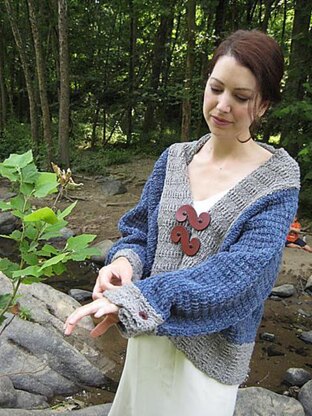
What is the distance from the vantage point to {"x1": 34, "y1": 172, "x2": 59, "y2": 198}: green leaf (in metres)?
1.15

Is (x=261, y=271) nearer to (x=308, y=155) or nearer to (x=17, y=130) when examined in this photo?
(x=308, y=155)

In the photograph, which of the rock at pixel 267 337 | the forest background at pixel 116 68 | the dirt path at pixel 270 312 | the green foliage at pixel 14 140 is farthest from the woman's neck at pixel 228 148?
the green foliage at pixel 14 140

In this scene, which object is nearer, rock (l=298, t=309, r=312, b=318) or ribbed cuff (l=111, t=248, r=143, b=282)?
ribbed cuff (l=111, t=248, r=143, b=282)

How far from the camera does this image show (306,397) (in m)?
3.47

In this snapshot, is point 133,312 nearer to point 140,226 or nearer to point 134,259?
point 134,259

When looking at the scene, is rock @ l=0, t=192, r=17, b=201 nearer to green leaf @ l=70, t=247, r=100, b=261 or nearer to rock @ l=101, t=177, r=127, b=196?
rock @ l=101, t=177, r=127, b=196

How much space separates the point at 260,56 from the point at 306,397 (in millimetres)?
3059

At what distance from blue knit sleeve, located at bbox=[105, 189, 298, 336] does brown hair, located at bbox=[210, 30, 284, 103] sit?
0.26 metres

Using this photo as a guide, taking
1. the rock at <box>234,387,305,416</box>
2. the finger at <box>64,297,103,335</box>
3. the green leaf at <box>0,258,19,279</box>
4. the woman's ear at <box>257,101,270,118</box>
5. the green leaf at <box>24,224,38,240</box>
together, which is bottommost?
the rock at <box>234,387,305,416</box>

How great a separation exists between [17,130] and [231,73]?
1355 centimetres

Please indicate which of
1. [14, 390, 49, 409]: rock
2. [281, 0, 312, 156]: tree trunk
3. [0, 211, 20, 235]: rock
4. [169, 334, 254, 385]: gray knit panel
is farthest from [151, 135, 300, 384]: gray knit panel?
[281, 0, 312, 156]: tree trunk

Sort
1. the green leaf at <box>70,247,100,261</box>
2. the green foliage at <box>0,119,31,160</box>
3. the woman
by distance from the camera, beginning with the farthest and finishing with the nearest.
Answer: the green foliage at <box>0,119,31,160</box> → the green leaf at <box>70,247,100,261</box> → the woman

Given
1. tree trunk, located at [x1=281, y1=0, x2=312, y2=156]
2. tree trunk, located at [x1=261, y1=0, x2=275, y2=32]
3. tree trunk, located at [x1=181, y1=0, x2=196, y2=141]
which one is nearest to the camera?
tree trunk, located at [x1=281, y1=0, x2=312, y2=156]

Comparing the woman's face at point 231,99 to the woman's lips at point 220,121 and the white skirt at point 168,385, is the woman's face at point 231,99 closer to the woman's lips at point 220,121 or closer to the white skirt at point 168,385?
the woman's lips at point 220,121
